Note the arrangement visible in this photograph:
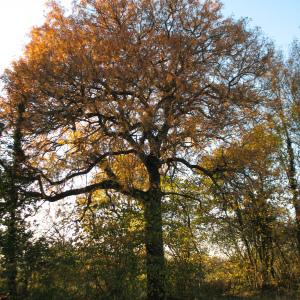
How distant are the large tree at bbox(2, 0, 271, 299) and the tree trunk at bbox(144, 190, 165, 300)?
31 mm

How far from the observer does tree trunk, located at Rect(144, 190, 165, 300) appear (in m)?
12.2

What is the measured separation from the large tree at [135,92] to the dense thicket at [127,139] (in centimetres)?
4

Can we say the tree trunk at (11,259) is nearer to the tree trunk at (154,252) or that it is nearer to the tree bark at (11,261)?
the tree bark at (11,261)

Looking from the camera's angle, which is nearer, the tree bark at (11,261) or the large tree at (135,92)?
the tree bark at (11,261)

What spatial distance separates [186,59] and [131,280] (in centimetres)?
702

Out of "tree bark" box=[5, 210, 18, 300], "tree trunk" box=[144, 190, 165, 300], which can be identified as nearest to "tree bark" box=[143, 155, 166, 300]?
"tree trunk" box=[144, 190, 165, 300]

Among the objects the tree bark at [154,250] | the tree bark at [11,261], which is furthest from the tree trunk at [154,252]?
the tree bark at [11,261]

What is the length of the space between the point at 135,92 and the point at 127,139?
4.89ft

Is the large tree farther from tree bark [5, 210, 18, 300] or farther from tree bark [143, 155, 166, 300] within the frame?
tree bark [5, 210, 18, 300]

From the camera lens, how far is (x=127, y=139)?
13.3 meters

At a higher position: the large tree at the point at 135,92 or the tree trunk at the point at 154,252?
the large tree at the point at 135,92

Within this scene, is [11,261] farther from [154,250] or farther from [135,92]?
[135,92]

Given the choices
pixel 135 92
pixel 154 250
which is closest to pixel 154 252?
pixel 154 250

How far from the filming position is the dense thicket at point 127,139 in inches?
471
